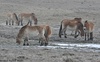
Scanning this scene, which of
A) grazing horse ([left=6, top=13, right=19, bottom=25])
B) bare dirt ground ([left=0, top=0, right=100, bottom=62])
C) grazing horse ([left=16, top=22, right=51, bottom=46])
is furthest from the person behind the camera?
grazing horse ([left=6, top=13, right=19, bottom=25])

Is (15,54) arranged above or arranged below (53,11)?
below

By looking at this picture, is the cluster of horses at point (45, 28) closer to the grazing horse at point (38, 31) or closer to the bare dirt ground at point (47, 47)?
the grazing horse at point (38, 31)

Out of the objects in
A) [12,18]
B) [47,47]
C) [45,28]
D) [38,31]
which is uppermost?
[12,18]

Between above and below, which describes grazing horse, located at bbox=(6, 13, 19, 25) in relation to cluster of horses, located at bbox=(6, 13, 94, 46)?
above

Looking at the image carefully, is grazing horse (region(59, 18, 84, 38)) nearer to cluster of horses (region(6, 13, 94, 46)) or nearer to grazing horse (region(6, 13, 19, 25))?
cluster of horses (region(6, 13, 94, 46))

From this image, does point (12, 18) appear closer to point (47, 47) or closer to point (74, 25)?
point (74, 25)

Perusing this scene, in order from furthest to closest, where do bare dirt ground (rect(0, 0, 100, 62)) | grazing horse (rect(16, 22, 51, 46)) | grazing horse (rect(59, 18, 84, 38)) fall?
grazing horse (rect(59, 18, 84, 38)), grazing horse (rect(16, 22, 51, 46)), bare dirt ground (rect(0, 0, 100, 62))

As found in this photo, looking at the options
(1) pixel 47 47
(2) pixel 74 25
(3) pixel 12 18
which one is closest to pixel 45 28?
(1) pixel 47 47

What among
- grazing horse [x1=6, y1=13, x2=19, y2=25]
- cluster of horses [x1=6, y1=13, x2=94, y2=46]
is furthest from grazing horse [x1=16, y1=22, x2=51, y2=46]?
grazing horse [x1=6, y1=13, x2=19, y2=25]

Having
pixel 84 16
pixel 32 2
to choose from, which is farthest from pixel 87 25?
pixel 32 2

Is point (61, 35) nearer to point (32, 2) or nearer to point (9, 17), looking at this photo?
point (9, 17)

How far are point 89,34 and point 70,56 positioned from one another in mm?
8036

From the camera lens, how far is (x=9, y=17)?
1181 inches

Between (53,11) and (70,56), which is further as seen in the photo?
(53,11)
